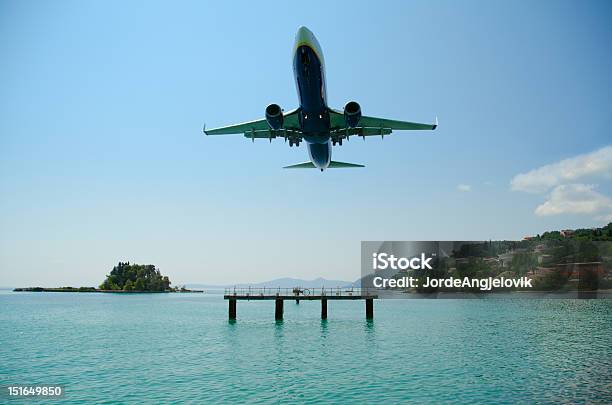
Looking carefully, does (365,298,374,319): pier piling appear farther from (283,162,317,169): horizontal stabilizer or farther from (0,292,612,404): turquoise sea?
(283,162,317,169): horizontal stabilizer

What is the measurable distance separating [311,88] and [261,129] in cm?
1099

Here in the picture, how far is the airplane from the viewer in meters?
31.2

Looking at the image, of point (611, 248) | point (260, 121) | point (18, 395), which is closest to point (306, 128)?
point (260, 121)

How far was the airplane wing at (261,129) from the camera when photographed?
39.7 m

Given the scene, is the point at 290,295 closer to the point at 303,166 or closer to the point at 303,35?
the point at 303,166

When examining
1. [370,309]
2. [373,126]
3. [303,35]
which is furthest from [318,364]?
[370,309]

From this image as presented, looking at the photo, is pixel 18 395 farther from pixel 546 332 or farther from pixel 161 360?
pixel 546 332

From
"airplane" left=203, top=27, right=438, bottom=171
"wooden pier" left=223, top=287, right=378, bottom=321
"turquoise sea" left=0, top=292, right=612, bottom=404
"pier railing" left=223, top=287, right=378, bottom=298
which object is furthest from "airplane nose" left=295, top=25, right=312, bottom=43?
"pier railing" left=223, top=287, right=378, bottom=298

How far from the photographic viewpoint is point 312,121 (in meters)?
36.4

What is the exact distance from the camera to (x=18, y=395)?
83.1ft

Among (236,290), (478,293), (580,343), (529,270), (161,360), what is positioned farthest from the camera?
(478,293)

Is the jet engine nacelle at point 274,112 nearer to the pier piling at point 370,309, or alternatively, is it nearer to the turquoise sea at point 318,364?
the turquoise sea at point 318,364

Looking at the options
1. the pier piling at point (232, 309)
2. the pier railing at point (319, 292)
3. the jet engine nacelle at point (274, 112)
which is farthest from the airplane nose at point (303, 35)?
the pier piling at point (232, 309)

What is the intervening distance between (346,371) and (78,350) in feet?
83.6
